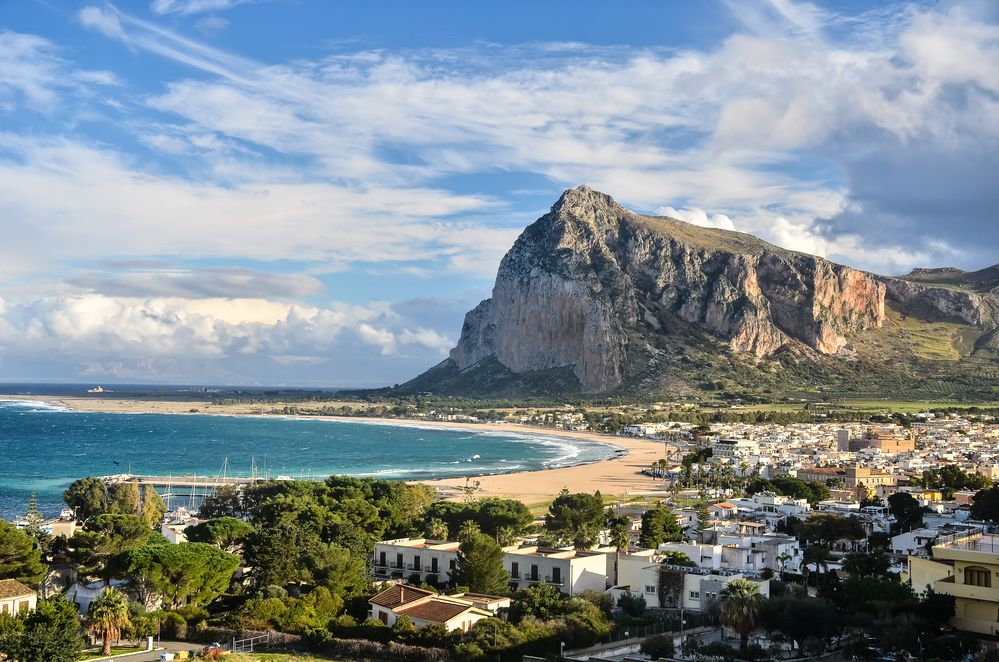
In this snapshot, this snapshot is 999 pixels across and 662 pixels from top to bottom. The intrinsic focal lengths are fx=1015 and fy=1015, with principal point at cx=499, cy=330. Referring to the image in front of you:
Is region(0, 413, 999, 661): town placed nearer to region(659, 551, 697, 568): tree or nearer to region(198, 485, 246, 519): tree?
region(659, 551, 697, 568): tree

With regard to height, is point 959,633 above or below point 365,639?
above

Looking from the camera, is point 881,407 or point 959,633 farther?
point 881,407

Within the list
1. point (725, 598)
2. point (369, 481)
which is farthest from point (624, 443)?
point (725, 598)

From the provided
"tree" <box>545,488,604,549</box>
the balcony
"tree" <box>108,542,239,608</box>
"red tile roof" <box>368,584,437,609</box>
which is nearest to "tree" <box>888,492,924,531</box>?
"tree" <box>545,488,604,549</box>

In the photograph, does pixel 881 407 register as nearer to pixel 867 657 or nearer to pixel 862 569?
pixel 862 569

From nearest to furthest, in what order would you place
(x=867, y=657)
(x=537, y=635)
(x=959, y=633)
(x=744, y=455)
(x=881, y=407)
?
(x=959, y=633)
(x=867, y=657)
(x=537, y=635)
(x=744, y=455)
(x=881, y=407)

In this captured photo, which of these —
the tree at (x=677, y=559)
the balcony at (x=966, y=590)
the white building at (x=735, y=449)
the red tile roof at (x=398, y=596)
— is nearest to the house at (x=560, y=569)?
the tree at (x=677, y=559)

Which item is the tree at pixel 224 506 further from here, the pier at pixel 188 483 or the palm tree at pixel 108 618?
the palm tree at pixel 108 618
